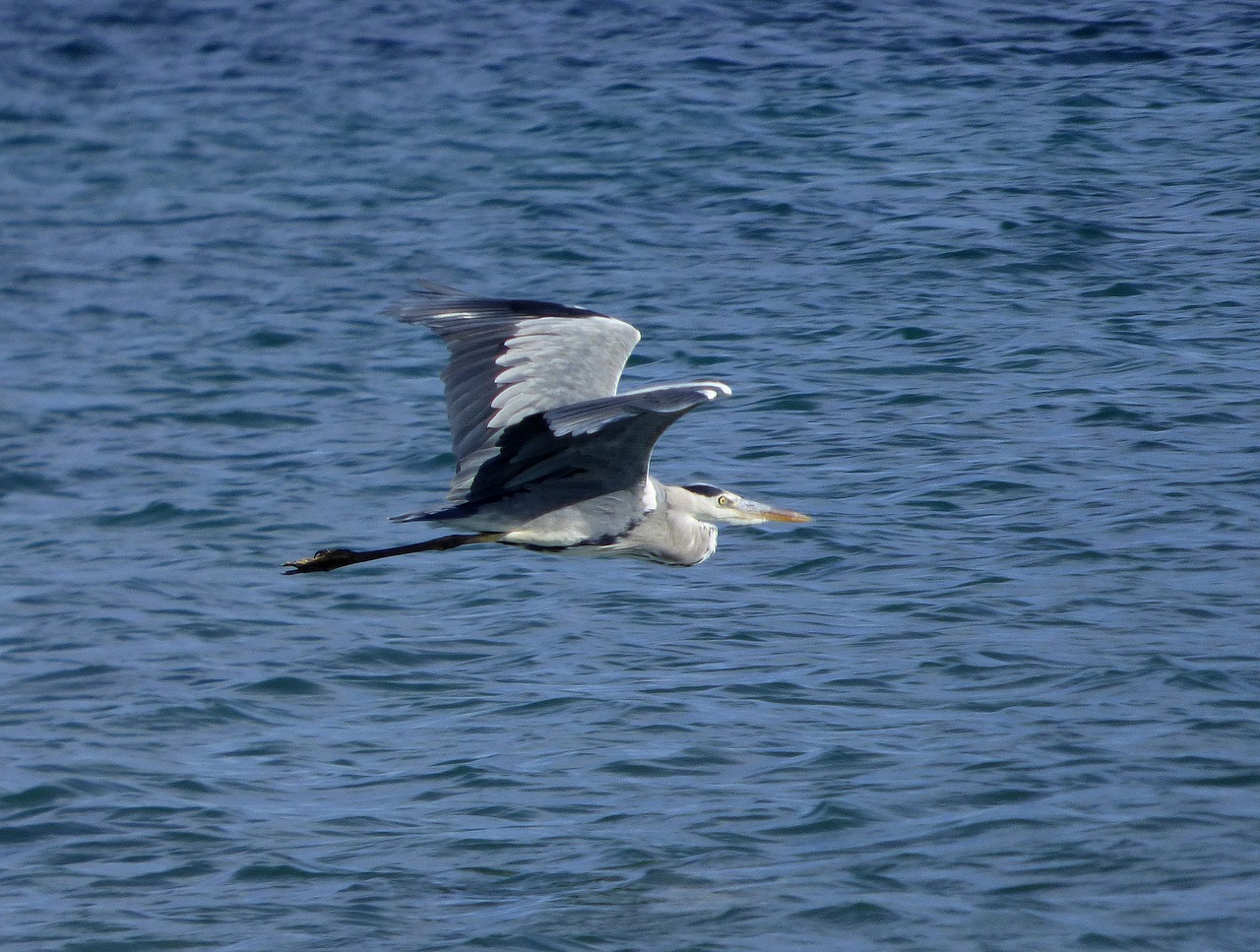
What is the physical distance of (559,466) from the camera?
787cm

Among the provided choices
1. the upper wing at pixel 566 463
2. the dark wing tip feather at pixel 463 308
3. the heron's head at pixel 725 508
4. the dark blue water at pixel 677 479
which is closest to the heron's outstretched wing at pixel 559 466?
the upper wing at pixel 566 463

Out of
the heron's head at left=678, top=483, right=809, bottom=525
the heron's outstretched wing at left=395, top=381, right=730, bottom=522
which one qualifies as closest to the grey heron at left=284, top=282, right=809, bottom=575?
the heron's outstretched wing at left=395, top=381, right=730, bottom=522

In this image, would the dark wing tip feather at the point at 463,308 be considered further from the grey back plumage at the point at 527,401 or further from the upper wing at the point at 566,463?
the upper wing at the point at 566,463

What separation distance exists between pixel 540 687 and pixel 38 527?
364cm

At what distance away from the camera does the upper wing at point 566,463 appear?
7523mm

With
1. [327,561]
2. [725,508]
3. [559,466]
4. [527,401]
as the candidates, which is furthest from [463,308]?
[725,508]

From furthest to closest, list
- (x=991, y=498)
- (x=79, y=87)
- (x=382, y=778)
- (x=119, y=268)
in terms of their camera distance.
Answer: (x=79, y=87)
(x=119, y=268)
(x=991, y=498)
(x=382, y=778)

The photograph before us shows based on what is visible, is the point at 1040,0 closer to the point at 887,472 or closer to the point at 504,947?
the point at 887,472

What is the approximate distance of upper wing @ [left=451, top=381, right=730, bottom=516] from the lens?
7.52m

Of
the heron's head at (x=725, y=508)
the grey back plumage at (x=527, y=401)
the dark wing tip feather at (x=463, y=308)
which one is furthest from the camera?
the heron's head at (x=725, y=508)

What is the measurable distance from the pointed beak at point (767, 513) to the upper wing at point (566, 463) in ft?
3.25

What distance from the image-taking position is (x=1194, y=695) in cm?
805

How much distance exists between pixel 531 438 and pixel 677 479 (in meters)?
3.03

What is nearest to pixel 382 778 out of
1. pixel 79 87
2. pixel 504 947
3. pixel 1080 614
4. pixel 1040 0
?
pixel 504 947
